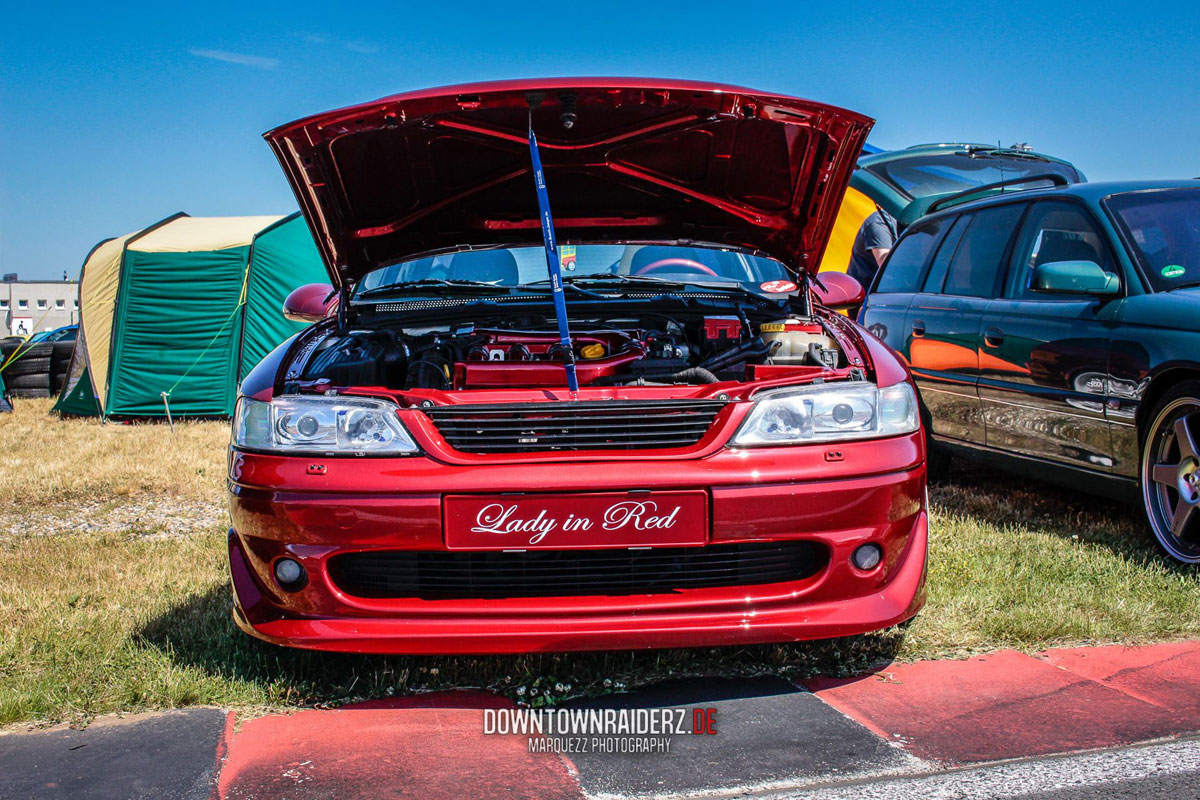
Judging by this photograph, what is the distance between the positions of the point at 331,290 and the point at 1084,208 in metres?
3.16

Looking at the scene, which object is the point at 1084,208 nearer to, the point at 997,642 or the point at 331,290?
the point at 997,642

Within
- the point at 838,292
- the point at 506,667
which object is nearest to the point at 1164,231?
the point at 838,292

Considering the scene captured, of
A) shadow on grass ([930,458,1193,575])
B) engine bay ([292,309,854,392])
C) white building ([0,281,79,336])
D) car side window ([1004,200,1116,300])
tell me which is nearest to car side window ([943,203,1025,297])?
car side window ([1004,200,1116,300])

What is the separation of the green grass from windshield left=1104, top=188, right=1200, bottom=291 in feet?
3.40

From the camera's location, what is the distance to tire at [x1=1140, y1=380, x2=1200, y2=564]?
3.51 metres

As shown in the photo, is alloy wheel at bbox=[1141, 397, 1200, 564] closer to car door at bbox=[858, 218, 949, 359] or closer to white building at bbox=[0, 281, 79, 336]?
car door at bbox=[858, 218, 949, 359]

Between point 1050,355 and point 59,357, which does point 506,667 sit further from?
point 59,357

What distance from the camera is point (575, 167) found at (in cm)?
355

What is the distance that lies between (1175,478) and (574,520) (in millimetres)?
2427

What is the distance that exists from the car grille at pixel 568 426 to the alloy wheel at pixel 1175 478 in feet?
6.70

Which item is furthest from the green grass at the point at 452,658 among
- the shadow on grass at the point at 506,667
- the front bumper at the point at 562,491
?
the front bumper at the point at 562,491

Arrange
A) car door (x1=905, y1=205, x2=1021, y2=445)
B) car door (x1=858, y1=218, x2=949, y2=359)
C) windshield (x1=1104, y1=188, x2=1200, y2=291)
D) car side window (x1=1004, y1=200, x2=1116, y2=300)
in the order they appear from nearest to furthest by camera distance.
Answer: windshield (x1=1104, y1=188, x2=1200, y2=291)
car side window (x1=1004, y1=200, x2=1116, y2=300)
car door (x1=905, y1=205, x2=1021, y2=445)
car door (x1=858, y1=218, x2=949, y2=359)

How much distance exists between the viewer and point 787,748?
89.8 inches

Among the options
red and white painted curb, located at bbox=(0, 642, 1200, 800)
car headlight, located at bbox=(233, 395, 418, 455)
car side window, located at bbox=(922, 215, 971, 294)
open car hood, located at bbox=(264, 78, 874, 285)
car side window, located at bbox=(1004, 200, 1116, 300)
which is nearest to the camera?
red and white painted curb, located at bbox=(0, 642, 1200, 800)
